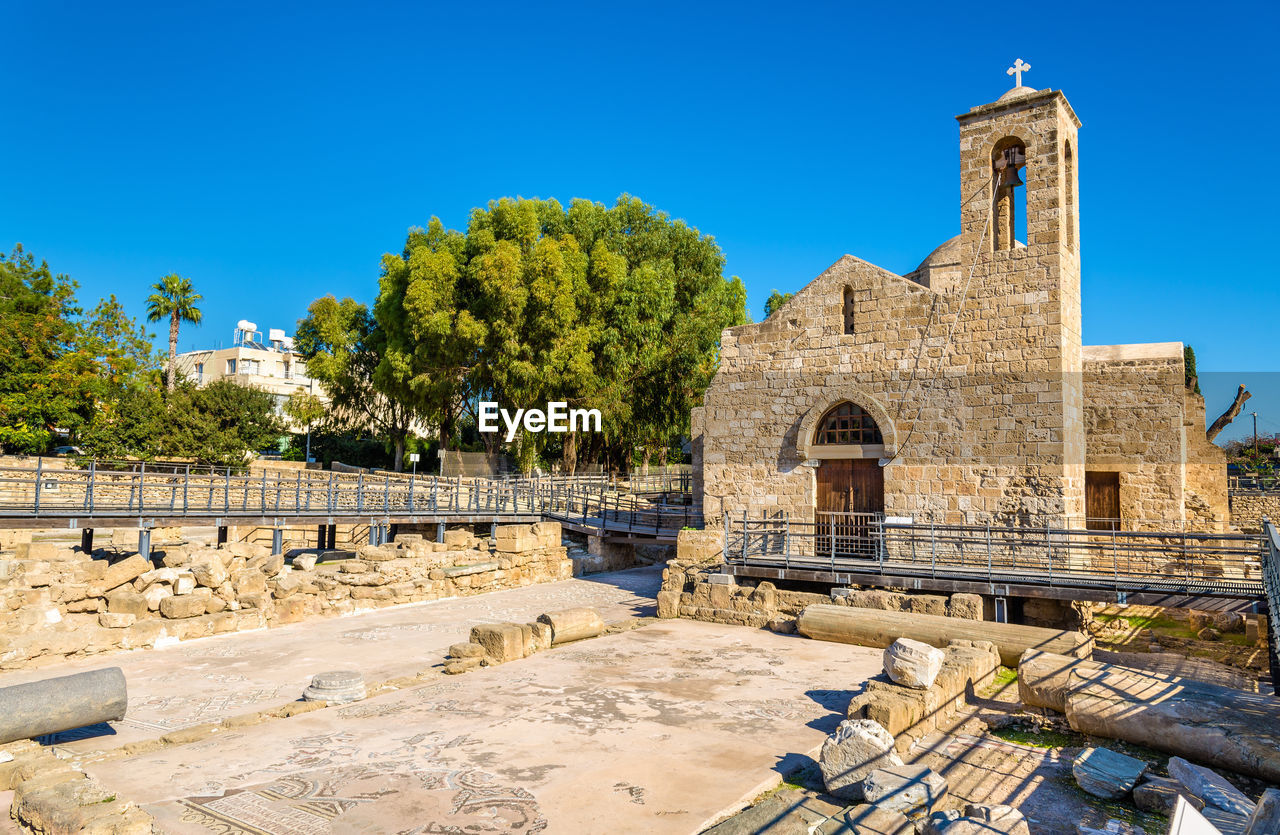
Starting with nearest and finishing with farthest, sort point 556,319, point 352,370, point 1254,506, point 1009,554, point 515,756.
→ point 515,756
point 1009,554
point 1254,506
point 556,319
point 352,370

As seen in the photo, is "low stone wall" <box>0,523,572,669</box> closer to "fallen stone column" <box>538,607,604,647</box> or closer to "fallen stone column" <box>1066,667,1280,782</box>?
"fallen stone column" <box>538,607,604,647</box>

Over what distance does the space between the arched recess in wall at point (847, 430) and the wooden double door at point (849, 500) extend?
0.23 meters

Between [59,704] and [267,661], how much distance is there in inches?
146

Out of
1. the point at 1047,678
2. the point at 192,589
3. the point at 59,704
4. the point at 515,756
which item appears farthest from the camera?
the point at 192,589

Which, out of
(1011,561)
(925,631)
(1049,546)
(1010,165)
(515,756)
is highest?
(1010,165)

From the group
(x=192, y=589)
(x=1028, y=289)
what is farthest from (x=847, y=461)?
→ (x=192, y=589)

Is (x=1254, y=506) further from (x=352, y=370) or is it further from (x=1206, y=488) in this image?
(x=352, y=370)

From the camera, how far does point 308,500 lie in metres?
17.6

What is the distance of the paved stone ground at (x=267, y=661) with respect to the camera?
770cm

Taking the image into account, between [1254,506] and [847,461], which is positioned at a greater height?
[847,461]

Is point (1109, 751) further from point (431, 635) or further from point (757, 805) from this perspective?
point (431, 635)

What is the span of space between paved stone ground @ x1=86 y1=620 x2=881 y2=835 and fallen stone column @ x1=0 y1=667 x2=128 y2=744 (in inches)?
23.9

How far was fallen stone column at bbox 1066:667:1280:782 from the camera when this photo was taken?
578 cm

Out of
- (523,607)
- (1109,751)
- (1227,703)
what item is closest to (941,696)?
(1109,751)
